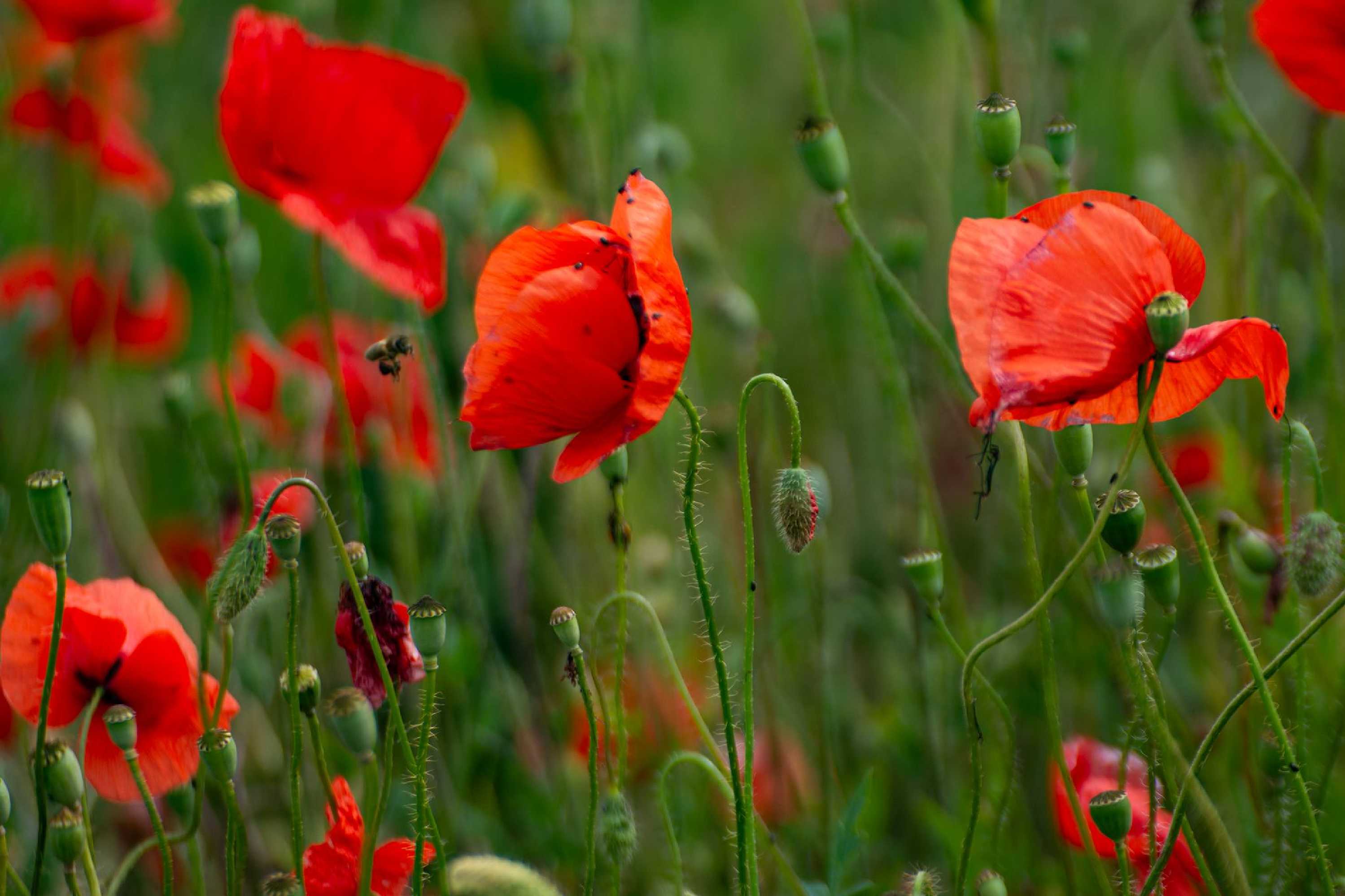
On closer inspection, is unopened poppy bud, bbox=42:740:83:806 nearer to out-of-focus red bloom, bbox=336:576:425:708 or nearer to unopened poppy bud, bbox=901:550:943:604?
out-of-focus red bloom, bbox=336:576:425:708

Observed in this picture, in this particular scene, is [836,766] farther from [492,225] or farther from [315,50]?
[315,50]

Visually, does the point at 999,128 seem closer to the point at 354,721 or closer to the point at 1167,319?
the point at 1167,319

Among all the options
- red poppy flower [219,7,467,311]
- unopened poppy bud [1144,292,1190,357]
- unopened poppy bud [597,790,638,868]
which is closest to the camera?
unopened poppy bud [1144,292,1190,357]

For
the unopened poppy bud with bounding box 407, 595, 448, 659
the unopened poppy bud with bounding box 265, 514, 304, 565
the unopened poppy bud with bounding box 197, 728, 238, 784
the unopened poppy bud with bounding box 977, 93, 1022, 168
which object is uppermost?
the unopened poppy bud with bounding box 977, 93, 1022, 168

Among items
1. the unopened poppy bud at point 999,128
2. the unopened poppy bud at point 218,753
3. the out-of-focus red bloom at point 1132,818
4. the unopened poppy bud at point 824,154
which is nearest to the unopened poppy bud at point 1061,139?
the unopened poppy bud at point 999,128

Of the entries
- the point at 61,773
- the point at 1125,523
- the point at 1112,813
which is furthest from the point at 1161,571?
the point at 61,773

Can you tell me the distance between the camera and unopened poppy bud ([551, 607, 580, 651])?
77 cm

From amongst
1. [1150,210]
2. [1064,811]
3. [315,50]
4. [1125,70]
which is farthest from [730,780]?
[1125,70]

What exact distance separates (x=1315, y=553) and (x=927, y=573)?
0.77 ft

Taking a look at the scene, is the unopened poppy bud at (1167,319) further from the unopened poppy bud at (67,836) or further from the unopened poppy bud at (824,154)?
the unopened poppy bud at (67,836)

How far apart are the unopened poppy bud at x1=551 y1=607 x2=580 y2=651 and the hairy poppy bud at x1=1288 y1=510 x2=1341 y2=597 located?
45 cm

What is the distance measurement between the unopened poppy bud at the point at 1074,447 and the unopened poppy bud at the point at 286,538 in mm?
446

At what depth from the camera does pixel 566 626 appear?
0.77 meters

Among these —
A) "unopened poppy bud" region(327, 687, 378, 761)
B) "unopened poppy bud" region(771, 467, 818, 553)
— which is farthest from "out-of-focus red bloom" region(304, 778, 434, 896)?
"unopened poppy bud" region(771, 467, 818, 553)
